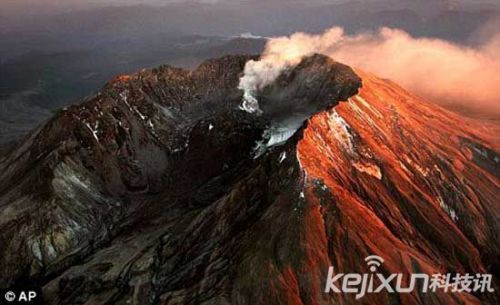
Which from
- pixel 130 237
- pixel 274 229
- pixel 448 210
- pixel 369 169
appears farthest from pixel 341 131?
pixel 130 237

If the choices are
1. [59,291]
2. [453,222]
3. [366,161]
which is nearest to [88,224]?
[59,291]

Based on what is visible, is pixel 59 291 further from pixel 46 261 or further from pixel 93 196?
pixel 93 196

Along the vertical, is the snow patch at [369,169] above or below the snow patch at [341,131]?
below

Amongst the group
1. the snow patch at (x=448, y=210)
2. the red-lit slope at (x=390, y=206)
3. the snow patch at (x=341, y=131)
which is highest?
the snow patch at (x=341, y=131)

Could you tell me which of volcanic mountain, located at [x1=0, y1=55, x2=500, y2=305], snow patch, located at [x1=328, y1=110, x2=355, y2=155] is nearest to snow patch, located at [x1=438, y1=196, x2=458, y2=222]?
volcanic mountain, located at [x1=0, y1=55, x2=500, y2=305]

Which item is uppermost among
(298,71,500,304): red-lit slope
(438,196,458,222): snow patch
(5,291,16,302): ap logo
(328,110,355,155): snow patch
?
(328,110,355,155): snow patch

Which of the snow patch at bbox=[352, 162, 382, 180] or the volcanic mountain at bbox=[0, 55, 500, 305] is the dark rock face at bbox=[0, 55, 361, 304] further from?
the snow patch at bbox=[352, 162, 382, 180]

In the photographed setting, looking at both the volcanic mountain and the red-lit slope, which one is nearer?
the volcanic mountain

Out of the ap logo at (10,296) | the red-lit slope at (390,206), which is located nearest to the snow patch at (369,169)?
the red-lit slope at (390,206)

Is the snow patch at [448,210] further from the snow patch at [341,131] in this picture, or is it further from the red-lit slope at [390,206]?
the snow patch at [341,131]
